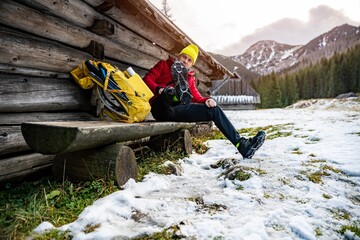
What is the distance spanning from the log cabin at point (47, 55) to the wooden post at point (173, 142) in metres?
1.19

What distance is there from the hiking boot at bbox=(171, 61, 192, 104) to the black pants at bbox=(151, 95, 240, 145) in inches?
4.7

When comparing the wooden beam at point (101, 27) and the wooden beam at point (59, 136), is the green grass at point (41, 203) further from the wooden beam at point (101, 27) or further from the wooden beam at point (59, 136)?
the wooden beam at point (101, 27)

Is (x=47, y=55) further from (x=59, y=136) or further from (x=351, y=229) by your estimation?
(x=351, y=229)

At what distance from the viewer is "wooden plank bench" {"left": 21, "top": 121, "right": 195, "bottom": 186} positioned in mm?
1825

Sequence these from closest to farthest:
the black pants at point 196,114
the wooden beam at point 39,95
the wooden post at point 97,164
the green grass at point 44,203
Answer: the green grass at point 44,203 → the wooden post at point 97,164 → the wooden beam at point 39,95 → the black pants at point 196,114

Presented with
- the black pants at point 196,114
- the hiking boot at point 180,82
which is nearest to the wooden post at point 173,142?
the black pants at point 196,114

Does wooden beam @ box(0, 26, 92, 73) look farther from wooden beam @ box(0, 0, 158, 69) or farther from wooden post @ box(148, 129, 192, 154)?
wooden post @ box(148, 129, 192, 154)

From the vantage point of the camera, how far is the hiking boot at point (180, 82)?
381cm

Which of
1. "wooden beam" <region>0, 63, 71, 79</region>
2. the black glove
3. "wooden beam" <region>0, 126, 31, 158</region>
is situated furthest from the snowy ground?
"wooden beam" <region>0, 63, 71, 79</region>

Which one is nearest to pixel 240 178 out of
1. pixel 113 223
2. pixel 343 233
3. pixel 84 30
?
pixel 343 233

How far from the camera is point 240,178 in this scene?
9.07ft

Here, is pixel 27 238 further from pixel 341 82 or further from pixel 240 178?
pixel 341 82

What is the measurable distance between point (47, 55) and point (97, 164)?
5.13ft

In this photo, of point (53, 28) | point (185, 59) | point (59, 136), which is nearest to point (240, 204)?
point (59, 136)
